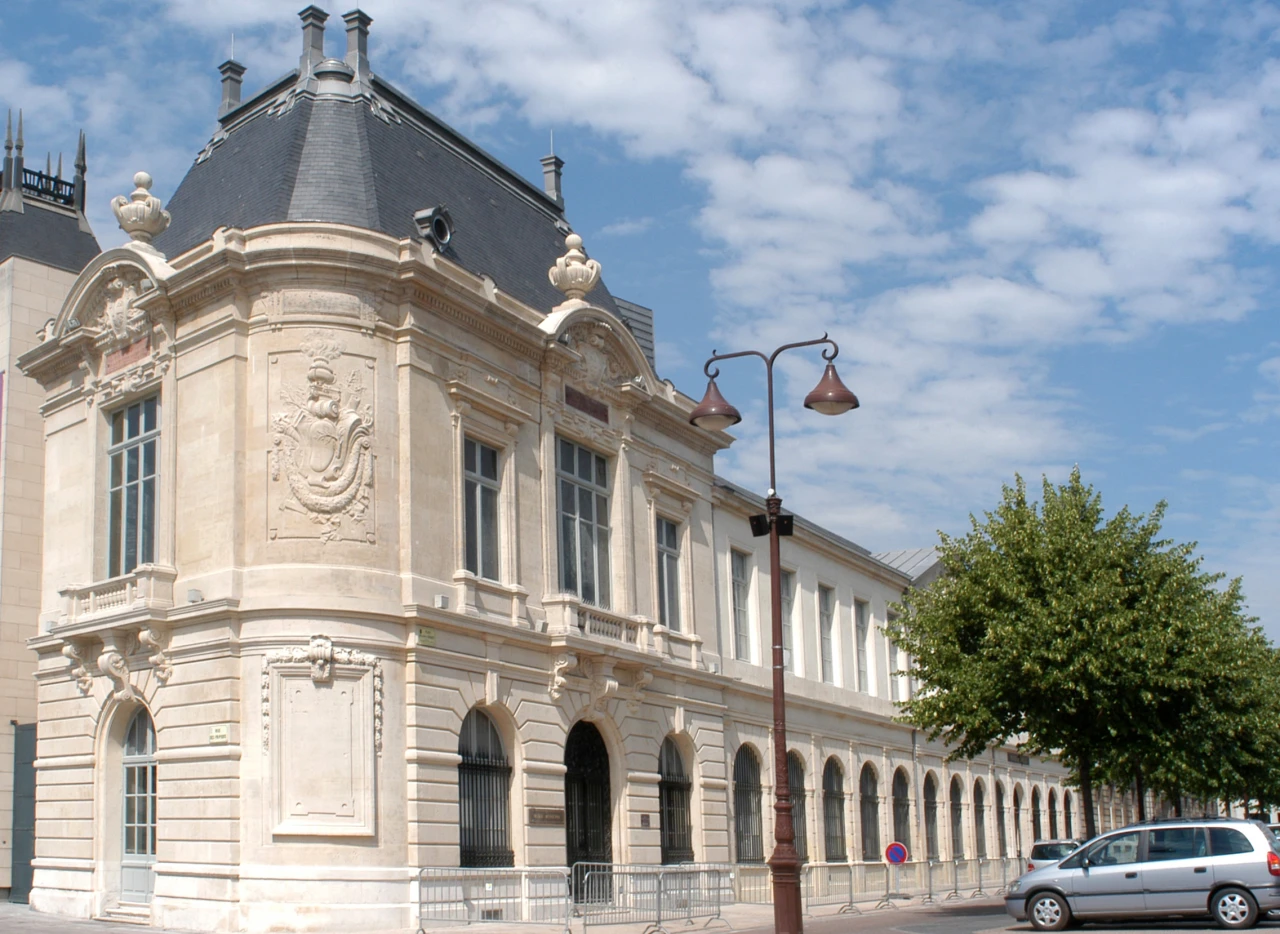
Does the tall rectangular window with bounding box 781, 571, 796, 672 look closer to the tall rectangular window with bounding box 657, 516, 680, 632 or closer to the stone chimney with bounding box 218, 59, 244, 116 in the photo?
the tall rectangular window with bounding box 657, 516, 680, 632

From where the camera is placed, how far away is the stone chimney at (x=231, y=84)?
29.4m

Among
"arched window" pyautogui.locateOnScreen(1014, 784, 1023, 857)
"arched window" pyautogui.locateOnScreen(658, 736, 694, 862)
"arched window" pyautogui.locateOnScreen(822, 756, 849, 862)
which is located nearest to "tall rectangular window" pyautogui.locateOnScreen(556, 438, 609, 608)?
"arched window" pyautogui.locateOnScreen(658, 736, 694, 862)

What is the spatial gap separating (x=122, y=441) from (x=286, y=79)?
771 centimetres

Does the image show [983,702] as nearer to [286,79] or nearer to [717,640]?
[717,640]

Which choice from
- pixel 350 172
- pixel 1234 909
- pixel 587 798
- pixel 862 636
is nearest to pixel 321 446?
pixel 350 172

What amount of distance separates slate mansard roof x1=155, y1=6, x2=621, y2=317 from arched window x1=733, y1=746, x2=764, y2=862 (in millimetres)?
Answer: 11963

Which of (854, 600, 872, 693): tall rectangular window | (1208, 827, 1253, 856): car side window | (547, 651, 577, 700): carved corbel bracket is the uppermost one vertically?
(854, 600, 872, 693): tall rectangular window

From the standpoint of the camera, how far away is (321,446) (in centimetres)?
2216

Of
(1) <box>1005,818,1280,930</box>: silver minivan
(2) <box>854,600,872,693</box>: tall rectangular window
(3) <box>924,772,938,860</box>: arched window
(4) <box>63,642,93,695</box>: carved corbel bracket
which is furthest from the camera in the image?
(3) <box>924,772,938,860</box>: arched window

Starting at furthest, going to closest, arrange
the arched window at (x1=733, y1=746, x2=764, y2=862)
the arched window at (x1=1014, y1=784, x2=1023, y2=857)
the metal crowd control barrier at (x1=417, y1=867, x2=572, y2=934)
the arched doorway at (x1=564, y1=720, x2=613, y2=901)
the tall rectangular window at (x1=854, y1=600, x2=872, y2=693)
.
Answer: the arched window at (x1=1014, y1=784, x2=1023, y2=857) → the tall rectangular window at (x1=854, y1=600, x2=872, y2=693) → the arched window at (x1=733, y1=746, x2=764, y2=862) → the arched doorway at (x1=564, y1=720, x2=613, y2=901) → the metal crowd control barrier at (x1=417, y1=867, x2=572, y2=934)

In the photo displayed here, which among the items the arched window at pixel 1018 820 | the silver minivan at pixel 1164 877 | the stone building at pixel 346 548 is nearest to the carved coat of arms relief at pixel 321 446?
the stone building at pixel 346 548

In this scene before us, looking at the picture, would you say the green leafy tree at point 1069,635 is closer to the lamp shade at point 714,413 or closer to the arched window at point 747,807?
the arched window at point 747,807

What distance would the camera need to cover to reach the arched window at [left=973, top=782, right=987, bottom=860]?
4925 cm

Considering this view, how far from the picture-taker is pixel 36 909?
25.0m
